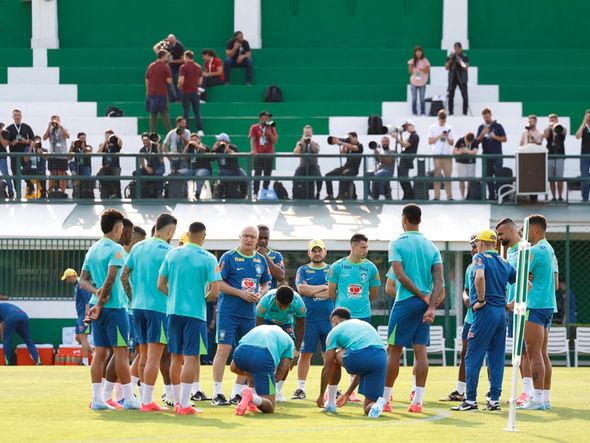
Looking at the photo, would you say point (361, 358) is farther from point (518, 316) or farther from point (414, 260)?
point (518, 316)

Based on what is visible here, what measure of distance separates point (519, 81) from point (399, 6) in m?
4.25

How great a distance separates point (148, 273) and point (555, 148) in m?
16.4

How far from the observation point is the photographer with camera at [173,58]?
3325 centimetres

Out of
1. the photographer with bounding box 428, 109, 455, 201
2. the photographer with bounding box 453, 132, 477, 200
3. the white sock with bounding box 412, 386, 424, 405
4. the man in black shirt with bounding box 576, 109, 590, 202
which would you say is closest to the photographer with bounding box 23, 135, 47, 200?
the photographer with bounding box 428, 109, 455, 201

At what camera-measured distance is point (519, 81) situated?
35.4 m

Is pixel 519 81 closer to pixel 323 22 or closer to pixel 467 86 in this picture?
pixel 467 86

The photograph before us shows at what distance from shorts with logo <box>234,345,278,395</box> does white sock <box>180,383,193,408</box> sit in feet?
1.77

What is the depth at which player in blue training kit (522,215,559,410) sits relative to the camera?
633 inches

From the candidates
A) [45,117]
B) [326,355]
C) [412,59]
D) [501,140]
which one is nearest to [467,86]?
[412,59]

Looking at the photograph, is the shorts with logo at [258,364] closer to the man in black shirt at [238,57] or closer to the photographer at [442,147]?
the photographer at [442,147]

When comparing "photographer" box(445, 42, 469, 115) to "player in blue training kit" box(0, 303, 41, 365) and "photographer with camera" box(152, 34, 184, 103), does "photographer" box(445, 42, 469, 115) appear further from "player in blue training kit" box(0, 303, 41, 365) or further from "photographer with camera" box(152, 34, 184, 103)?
"player in blue training kit" box(0, 303, 41, 365)

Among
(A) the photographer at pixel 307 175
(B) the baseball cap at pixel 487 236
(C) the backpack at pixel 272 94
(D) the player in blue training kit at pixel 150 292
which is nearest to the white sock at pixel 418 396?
(B) the baseball cap at pixel 487 236

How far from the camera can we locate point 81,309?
24750 millimetres

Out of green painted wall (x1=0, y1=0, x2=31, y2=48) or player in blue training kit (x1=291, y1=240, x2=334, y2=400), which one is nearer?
player in blue training kit (x1=291, y1=240, x2=334, y2=400)
